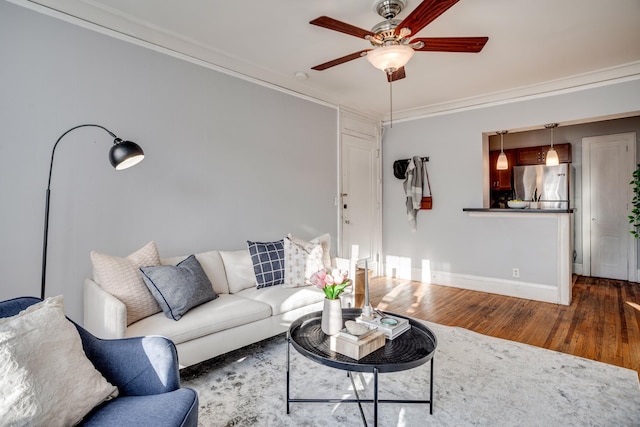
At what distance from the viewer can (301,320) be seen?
2141mm

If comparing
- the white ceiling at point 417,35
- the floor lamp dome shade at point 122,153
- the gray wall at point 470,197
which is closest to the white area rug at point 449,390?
the floor lamp dome shade at point 122,153

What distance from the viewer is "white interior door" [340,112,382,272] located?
4840mm

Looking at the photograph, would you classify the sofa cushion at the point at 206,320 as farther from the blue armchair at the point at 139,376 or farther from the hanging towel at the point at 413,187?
the hanging towel at the point at 413,187

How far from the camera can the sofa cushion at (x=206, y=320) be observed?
206cm

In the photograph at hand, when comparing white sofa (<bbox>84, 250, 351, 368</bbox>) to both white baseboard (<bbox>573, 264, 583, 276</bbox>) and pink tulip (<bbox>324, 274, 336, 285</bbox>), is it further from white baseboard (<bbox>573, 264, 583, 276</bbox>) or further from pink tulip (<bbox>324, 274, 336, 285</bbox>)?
white baseboard (<bbox>573, 264, 583, 276</bbox>)

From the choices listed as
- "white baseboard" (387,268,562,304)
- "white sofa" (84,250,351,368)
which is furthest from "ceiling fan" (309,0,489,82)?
"white baseboard" (387,268,562,304)

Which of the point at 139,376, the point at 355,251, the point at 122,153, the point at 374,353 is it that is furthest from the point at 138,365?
the point at 355,251

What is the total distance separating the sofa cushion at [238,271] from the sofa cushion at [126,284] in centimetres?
78

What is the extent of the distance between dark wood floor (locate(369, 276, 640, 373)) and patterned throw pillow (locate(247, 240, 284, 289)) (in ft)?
4.79

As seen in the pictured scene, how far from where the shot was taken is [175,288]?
7.41ft

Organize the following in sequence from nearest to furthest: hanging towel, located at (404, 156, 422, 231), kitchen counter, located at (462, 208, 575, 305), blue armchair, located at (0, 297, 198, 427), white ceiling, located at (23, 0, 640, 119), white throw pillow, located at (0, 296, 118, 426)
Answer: white throw pillow, located at (0, 296, 118, 426)
blue armchair, located at (0, 297, 198, 427)
white ceiling, located at (23, 0, 640, 119)
kitchen counter, located at (462, 208, 575, 305)
hanging towel, located at (404, 156, 422, 231)

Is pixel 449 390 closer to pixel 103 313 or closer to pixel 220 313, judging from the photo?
pixel 220 313

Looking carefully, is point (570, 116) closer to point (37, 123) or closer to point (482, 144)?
point (482, 144)

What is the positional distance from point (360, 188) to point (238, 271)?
2.68m
